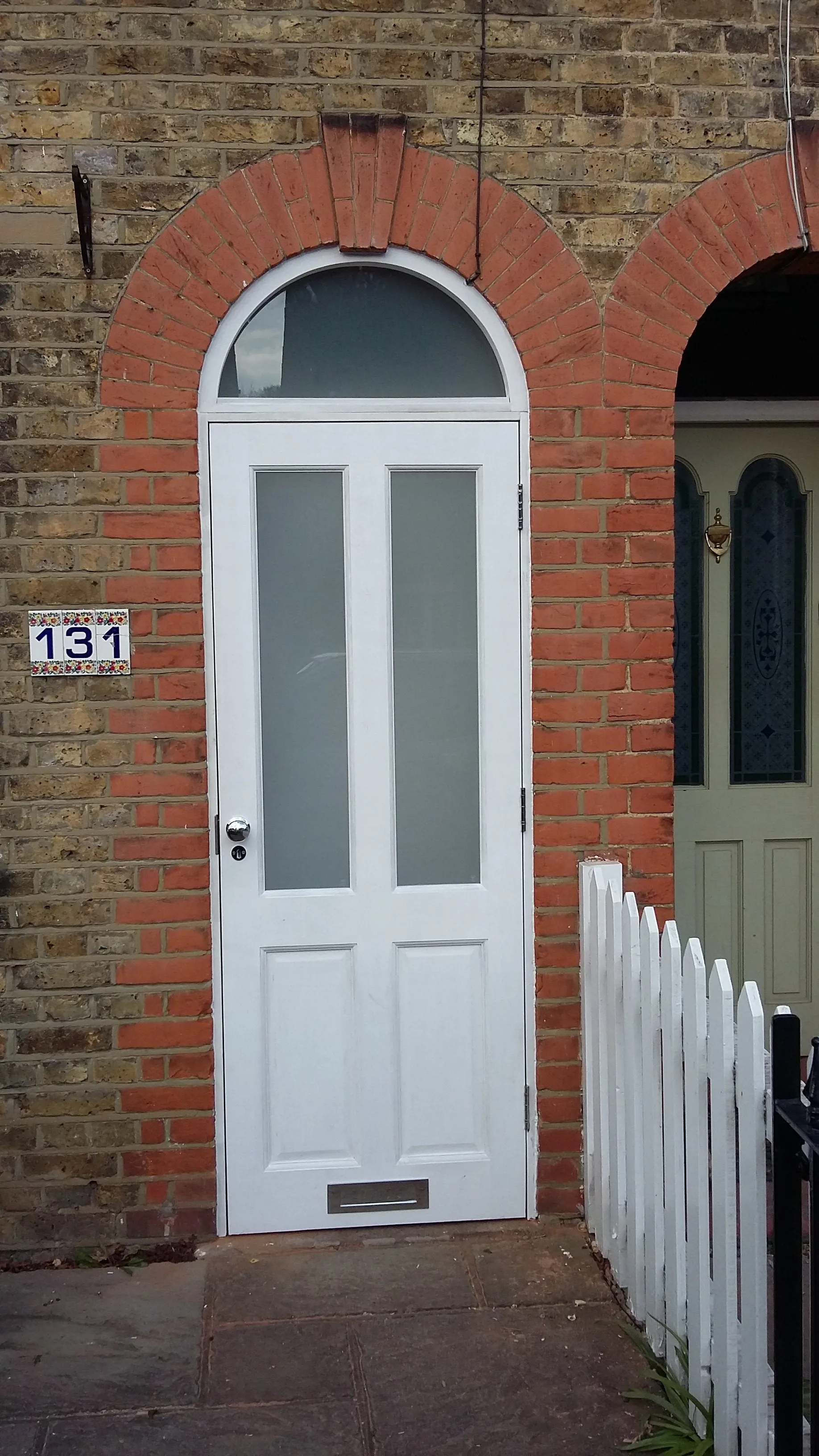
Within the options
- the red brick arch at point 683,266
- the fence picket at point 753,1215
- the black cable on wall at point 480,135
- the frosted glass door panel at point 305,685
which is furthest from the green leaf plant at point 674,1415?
the black cable on wall at point 480,135

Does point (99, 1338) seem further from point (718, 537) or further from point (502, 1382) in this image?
point (718, 537)

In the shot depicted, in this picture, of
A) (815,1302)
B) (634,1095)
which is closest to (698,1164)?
(634,1095)

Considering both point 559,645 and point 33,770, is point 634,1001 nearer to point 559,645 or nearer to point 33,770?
point 559,645

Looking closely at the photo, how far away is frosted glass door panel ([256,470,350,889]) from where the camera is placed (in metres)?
3.85

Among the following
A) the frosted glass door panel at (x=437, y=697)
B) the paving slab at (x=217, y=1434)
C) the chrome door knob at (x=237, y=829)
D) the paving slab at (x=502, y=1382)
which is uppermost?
the frosted glass door panel at (x=437, y=697)

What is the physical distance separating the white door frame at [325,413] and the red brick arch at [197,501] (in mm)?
36

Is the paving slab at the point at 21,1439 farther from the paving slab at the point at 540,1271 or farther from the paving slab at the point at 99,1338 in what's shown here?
the paving slab at the point at 540,1271

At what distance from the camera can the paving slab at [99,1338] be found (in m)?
3.06

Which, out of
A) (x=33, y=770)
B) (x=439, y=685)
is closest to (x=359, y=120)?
(x=439, y=685)

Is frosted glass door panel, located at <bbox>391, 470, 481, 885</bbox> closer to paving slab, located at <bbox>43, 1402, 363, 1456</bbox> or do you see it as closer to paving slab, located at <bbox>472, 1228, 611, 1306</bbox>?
paving slab, located at <bbox>472, 1228, 611, 1306</bbox>

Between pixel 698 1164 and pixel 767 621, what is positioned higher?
pixel 767 621

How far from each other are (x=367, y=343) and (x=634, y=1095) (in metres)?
2.44

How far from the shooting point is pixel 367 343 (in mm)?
3861

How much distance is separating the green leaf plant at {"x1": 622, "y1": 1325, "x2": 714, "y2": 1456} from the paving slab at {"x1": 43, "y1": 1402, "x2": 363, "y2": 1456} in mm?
695
